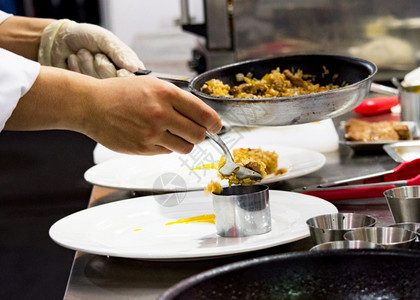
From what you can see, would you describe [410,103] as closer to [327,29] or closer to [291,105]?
[291,105]

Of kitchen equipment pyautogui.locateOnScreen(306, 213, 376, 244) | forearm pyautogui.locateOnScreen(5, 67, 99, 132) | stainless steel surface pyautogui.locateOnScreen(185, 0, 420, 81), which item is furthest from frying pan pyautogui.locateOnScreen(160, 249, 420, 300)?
stainless steel surface pyautogui.locateOnScreen(185, 0, 420, 81)

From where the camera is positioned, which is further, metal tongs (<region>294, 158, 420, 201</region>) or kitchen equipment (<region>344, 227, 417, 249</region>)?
metal tongs (<region>294, 158, 420, 201</region>)

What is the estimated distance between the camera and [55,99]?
4.32 feet

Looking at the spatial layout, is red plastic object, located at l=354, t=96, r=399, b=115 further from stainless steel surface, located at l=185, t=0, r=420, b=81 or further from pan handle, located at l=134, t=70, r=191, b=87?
pan handle, located at l=134, t=70, r=191, b=87

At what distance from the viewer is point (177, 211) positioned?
1.59 metres

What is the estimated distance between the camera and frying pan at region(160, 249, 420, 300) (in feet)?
2.69

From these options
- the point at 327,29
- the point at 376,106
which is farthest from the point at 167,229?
the point at 327,29

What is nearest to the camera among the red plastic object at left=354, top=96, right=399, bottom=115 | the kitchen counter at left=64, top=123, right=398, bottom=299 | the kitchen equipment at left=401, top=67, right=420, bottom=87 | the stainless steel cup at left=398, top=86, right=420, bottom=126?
the kitchen counter at left=64, top=123, right=398, bottom=299

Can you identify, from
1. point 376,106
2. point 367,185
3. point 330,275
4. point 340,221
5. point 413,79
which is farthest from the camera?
point 376,106

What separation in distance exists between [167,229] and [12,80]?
1.46ft

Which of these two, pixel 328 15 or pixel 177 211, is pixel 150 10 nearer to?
pixel 328 15

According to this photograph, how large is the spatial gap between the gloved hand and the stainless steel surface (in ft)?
5.03

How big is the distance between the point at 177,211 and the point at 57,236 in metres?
0.30

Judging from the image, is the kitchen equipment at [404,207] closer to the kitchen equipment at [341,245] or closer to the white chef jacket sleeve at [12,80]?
the kitchen equipment at [341,245]
